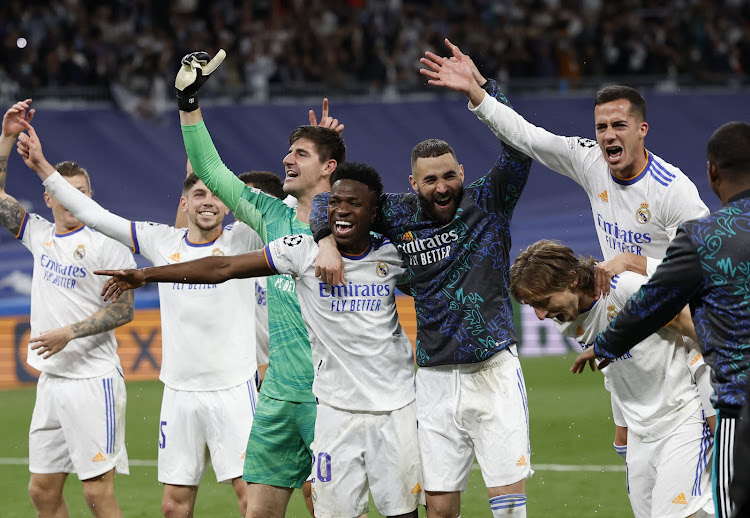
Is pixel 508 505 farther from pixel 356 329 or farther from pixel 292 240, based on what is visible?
pixel 292 240

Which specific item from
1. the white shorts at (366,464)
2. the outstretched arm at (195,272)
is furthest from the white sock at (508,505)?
the outstretched arm at (195,272)

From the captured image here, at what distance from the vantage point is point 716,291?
12.7ft

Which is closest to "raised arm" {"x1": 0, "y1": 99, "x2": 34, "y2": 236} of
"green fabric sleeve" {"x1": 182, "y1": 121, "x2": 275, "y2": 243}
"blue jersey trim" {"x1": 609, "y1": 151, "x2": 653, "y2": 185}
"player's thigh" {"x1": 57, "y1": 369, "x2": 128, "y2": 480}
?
"player's thigh" {"x1": 57, "y1": 369, "x2": 128, "y2": 480}

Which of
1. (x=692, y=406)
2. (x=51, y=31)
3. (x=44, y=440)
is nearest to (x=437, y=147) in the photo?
(x=692, y=406)

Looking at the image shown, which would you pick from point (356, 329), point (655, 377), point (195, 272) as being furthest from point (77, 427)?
point (655, 377)

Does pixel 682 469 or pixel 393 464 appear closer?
pixel 682 469

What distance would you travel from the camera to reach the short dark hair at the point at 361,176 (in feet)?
18.3

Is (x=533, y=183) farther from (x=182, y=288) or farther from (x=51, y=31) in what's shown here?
(x=182, y=288)

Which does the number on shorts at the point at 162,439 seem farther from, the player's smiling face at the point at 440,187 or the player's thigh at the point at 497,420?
the player's smiling face at the point at 440,187

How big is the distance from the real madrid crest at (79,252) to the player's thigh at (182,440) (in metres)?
1.26

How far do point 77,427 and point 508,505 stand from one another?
323 cm

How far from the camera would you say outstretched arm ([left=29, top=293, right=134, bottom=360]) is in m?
6.83

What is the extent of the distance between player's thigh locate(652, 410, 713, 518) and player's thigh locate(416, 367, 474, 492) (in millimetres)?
1006

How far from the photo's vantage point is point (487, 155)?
19938 mm
